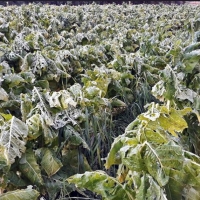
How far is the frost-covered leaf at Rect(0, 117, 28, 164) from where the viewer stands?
5.50 ft

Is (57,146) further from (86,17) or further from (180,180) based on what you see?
(86,17)

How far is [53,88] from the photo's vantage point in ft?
11.0

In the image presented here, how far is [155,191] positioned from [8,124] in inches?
29.4

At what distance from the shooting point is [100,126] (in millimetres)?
2697

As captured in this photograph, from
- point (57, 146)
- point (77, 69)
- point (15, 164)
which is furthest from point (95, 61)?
point (15, 164)

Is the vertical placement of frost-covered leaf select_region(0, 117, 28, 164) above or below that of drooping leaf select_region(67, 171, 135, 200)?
above

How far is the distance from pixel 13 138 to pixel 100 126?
105 cm

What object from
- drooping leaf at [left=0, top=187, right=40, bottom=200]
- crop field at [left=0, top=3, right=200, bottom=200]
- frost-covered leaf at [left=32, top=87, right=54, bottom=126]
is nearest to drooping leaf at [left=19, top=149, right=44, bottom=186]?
crop field at [left=0, top=3, right=200, bottom=200]

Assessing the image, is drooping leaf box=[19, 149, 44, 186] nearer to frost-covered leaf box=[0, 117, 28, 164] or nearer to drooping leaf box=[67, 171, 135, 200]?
frost-covered leaf box=[0, 117, 28, 164]

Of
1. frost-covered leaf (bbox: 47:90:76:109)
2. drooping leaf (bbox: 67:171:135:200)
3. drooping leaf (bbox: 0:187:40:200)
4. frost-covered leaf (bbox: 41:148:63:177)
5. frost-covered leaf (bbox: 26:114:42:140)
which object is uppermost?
frost-covered leaf (bbox: 47:90:76:109)

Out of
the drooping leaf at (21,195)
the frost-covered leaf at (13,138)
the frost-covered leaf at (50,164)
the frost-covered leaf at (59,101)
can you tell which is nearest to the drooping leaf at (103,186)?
the drooping leaf at (21,195)

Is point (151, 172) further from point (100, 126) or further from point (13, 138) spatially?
point (100, 126)

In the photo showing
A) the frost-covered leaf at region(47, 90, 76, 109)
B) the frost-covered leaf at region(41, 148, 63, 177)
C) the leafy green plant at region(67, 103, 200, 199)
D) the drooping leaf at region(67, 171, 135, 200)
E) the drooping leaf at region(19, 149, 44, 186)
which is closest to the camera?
the leafy green plant at region(67, 103, 200, 199)

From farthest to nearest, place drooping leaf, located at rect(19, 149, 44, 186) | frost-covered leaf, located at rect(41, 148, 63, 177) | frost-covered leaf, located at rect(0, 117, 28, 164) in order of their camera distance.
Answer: frost-covered leaf, located at rect(41, 148, 63, 177), drooping leaf, located at rect(19, 149, 44, 186), frost-covered leaf, located at rect(0, 117, 28, 164)
